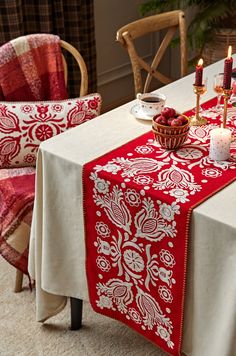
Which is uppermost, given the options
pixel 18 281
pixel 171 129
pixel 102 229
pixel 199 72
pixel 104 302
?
pixel 199 72

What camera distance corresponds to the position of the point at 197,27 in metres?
3.53

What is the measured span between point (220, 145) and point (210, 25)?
6.73 ft

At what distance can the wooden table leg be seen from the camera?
2.09m

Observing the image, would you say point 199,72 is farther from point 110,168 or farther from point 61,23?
point 61,23

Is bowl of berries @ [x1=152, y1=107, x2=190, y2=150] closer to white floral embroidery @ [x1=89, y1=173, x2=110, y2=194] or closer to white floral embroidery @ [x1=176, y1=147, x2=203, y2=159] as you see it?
white floral embroidery @ [x1=176, y1=147, x2=203, y2=159]

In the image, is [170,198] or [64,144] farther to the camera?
[64,144]

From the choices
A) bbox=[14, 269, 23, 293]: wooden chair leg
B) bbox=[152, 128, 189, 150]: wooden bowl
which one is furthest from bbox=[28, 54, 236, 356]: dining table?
bbox=[14, 269, 23, 293]: wooden chair leg

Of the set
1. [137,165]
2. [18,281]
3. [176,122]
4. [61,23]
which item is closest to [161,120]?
[176,122]

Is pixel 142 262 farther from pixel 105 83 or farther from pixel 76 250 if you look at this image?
pixel 105 83

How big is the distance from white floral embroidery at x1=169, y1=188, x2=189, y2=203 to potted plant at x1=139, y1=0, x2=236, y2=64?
6.97 ft

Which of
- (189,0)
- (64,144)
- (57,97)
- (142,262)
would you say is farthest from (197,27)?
(142,262)

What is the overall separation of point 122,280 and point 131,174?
34 cm

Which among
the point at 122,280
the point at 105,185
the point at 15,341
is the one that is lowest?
the point at 15,341

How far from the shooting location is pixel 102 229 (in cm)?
176
